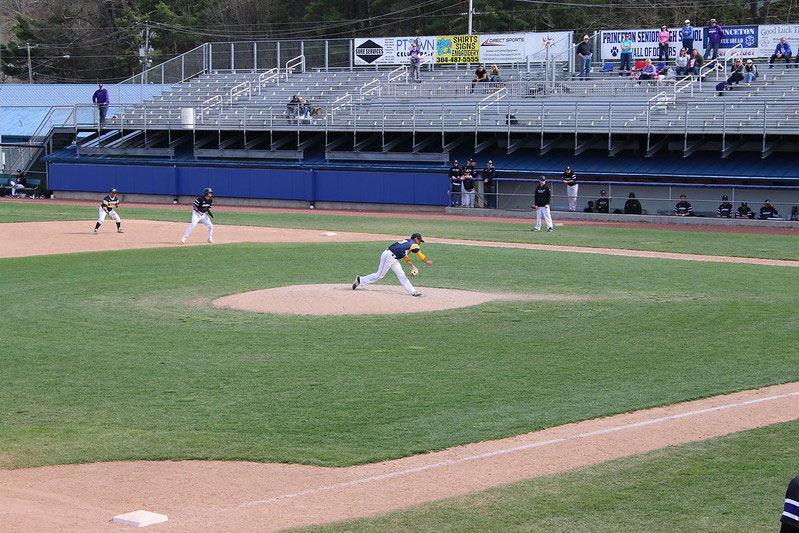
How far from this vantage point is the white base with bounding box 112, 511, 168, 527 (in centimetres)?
716

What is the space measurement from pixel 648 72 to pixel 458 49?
1108 cm

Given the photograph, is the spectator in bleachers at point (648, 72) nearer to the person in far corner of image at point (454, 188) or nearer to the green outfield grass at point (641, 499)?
the person in far corner of image at point (454, 188)

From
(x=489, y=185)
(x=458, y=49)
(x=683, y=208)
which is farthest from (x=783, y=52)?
(x=458, y=49)

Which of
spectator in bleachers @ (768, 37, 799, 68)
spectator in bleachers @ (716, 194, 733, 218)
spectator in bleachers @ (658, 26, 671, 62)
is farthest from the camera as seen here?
spectator in bleachers @ (658, 26, 671, 62)

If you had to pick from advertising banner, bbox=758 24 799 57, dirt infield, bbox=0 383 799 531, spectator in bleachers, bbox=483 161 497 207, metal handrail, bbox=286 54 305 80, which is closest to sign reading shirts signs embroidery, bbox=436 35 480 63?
metal handrail, bbox=286 54 305 80

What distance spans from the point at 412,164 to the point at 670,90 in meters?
12.0

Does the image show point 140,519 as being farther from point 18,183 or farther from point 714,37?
point 18,183

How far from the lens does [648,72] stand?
43.1 m

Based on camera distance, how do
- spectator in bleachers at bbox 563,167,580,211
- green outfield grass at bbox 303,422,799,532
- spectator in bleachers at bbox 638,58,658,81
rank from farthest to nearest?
spectator in bleachers at bbox 638,58,658,81 < spectator in bleachers at bbox 563,167,580,211 < green outfield grass at bbox 303,422,799,532

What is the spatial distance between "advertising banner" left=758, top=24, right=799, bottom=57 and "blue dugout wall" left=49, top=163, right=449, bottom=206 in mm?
15348

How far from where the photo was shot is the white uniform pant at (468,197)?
1649 inches

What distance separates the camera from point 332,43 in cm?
5375

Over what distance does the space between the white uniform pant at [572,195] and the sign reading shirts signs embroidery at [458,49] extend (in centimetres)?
1339

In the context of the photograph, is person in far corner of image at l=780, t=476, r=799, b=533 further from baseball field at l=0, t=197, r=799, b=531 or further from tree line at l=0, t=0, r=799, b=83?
tree line at l=0, t=0, r=799, b=83
